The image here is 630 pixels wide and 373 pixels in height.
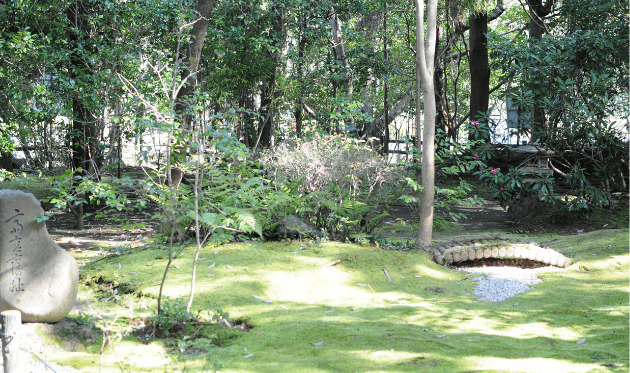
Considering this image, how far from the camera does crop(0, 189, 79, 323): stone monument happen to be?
411cm

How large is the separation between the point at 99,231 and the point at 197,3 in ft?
16.6

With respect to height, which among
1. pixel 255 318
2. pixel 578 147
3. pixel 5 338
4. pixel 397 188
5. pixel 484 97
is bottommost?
pixel 255 318

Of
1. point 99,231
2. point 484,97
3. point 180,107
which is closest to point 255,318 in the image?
point 180,107

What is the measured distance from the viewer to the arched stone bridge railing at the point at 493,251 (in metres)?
6.83

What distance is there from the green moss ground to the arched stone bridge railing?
0.90 ft

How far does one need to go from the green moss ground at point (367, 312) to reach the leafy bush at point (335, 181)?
1.94ft

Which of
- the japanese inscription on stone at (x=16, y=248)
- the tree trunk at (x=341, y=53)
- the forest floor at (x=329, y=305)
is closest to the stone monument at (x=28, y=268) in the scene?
the japanese inscription on stone at (x=16, y=248)

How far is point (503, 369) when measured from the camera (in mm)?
3295

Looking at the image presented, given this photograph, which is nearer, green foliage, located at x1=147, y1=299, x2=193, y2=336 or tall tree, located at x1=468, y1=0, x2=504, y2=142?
green foliage, located at x1=147, y1=299, x2=193, y2=336

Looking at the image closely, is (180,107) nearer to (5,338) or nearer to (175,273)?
(175,273)

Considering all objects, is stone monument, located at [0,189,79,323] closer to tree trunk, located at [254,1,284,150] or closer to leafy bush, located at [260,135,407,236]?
leafy bush, located at [260,135,407,236]

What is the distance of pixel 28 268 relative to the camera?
13.7ft

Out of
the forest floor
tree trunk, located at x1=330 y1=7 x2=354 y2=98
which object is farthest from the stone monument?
tree trunk, located at x1=330 y1=7 x2=354 y2=98

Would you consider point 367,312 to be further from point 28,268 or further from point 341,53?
point 341,53
